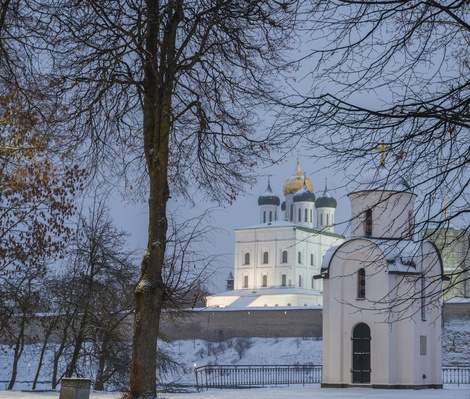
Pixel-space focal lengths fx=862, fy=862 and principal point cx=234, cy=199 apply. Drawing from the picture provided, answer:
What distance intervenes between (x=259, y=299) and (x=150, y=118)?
262 ft

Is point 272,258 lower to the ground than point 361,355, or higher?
higher

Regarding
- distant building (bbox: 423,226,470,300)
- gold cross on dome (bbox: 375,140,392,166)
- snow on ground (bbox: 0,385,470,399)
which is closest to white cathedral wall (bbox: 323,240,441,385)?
snow on ground (bbox: 0,385,470,399)

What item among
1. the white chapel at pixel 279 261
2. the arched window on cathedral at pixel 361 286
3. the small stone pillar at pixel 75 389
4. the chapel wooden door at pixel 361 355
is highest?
the white chapel at pixel 279 261

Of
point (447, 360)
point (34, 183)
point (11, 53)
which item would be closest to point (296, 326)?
point (447, 360)

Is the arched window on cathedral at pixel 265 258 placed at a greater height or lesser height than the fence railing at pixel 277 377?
greater

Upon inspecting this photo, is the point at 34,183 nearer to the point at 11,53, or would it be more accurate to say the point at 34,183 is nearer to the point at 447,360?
the point at 11,53

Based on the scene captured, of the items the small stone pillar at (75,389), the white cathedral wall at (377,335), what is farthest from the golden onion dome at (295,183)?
the small stone pillar at (75,389)

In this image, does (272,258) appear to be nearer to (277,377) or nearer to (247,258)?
(247,258)

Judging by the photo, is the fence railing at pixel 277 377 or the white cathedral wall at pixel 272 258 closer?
the fence railing at pixel 277 377

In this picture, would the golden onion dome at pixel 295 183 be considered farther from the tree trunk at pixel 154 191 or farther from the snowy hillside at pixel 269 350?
the tree trunk at pixel 154 191

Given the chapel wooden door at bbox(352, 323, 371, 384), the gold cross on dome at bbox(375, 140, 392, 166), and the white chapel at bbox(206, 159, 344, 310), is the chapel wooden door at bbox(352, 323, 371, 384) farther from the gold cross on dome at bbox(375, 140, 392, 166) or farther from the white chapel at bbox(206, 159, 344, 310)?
the white chapel at bbox(206, 159, 344, 310)

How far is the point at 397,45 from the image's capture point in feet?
23.7

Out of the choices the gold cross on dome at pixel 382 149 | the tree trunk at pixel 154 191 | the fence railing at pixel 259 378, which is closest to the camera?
the gold cross on dome at pixel 382 149

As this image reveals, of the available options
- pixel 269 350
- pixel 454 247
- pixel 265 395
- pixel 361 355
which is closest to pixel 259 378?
pixel 361 355
